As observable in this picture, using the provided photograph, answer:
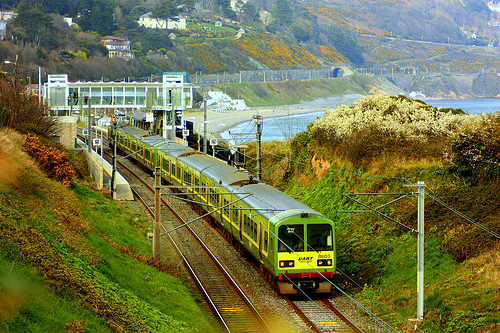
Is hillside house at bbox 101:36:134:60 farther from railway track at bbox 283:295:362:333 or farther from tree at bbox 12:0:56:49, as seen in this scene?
railway track at bbox 283:295:362:333

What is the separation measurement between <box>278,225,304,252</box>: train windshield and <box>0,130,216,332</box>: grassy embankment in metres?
3.04

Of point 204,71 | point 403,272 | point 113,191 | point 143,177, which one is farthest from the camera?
point 204,71

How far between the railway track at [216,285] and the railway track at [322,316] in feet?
4.14

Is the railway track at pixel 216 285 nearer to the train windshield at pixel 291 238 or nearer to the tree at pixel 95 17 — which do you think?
the train windshield at pixel 291 238

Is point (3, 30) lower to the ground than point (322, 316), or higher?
higher

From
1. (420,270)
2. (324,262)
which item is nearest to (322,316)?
(324,262)

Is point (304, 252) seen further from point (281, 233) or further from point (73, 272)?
point (73, 272)

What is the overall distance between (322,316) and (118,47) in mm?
158051

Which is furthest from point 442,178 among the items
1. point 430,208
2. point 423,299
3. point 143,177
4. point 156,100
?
point 156,100

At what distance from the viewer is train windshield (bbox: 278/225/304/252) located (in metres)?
17.1

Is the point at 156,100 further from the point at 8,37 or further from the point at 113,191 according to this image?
the point at 8,37

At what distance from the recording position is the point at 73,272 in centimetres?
1295

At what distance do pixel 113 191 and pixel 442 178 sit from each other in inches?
683

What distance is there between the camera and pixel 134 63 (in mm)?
152375
